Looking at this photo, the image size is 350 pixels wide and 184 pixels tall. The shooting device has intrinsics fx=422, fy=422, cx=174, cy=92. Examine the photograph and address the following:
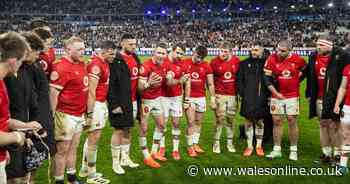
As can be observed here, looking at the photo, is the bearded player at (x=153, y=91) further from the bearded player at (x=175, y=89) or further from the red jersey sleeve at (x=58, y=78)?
the red jersey sleeve at (x=58, y=78)

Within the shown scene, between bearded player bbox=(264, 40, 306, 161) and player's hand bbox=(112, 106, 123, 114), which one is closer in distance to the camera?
player's hand bbox=(112, 106, 123, 114)

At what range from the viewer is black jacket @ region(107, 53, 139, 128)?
7.77 m

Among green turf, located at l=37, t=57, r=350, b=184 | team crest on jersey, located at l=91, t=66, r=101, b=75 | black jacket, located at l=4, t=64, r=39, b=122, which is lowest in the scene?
green turf, located at l=37, t=57, r=350, b=184

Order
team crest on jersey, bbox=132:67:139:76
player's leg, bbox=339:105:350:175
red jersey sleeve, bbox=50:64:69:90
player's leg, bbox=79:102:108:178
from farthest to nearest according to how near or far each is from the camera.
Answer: team crest on jersey, bbox=132:67:139:76, player's leg, bbox=339:105:350:175, player's leg, bbox=79:102:108:178, red jersey sleeve, bbox=50:64:69:90

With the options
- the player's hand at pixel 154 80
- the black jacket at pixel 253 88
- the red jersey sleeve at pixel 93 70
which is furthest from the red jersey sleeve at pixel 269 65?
the red jersey sleeve at pixel 93 70

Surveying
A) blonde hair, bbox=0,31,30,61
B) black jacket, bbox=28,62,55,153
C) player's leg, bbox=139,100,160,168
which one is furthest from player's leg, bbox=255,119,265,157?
blonde hair, bbox=0,31,30,61

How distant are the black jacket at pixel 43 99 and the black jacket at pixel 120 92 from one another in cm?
225

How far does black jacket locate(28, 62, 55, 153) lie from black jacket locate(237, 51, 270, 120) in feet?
16.7

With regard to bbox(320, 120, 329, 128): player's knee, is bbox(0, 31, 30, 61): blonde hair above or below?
Answer: above

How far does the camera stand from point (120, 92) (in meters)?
7.79

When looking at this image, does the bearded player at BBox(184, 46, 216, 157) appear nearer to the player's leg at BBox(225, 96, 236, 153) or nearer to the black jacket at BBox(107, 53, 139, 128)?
the player's leg at BBox(225, 96, 236, 153)

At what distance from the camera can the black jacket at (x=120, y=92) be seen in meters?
7.77

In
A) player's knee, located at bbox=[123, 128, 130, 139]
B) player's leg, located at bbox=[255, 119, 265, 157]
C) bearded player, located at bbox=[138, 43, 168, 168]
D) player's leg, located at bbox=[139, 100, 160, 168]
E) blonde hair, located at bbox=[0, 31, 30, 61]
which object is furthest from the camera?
player's leg, located at bbox=[255, 119, 265, 157]

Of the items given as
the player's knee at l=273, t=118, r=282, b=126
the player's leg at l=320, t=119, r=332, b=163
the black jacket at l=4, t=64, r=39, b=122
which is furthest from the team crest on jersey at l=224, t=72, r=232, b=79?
the black jacket at l=4, t=64, r=39, b=122
